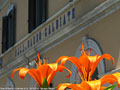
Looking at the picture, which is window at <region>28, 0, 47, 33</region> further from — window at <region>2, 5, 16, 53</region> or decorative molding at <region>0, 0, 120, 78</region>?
window at <region>2, 5, 16, 53</region>

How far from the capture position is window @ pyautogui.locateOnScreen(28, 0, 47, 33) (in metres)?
10.3

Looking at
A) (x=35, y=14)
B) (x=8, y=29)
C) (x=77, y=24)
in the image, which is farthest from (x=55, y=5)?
(x=8, y=29)

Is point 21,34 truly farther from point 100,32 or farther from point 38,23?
point 100,32

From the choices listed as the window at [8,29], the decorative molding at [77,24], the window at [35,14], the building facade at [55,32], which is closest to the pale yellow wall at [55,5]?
the building facade at [55,32]

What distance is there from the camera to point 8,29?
1336cm

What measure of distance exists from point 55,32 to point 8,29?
5035 mm

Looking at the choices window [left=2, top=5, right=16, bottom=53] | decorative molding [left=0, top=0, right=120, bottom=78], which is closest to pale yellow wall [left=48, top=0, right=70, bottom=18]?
decorative molding [left=0, top=0, right=120, bottom=78]

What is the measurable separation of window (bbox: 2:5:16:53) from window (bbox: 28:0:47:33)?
1796 mm

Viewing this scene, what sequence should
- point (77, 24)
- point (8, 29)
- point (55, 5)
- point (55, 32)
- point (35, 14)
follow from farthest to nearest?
point (8, 29), point (35, 14), point (55, 5), point (55, 32), point (77, 24)

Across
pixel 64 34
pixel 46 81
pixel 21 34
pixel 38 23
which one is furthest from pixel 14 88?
pixel 46 81

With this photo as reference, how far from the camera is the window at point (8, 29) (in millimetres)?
12578

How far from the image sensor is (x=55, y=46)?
8.76 meters

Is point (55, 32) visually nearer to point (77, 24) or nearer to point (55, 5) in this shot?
point (55, 5)

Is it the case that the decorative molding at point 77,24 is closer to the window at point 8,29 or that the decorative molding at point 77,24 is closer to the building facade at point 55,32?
the building facade at point 55,32
